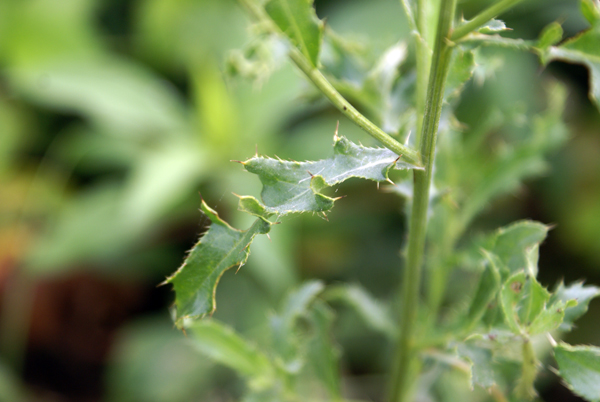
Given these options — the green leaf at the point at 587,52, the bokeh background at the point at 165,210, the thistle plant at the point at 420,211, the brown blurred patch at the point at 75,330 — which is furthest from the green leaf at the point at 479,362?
the brown blurred patch at the point at 75,330

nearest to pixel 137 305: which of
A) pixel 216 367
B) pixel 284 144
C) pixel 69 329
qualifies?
pixel 69 329

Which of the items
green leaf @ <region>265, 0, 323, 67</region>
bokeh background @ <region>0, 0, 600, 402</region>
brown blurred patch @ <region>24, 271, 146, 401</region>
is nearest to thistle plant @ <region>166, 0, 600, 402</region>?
green leaf @ <region>265, 0, 323, 67</region>

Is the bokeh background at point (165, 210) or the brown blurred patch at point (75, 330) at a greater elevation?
the bokeh background at point (165, 210)

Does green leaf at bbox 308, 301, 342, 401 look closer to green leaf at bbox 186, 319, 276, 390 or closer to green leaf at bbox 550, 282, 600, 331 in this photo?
green leaf at bbox 186, 319, 276, 390

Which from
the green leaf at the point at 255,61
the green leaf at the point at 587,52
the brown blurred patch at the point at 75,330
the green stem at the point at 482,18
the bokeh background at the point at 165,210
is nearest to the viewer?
the green stem at the point at 482,18

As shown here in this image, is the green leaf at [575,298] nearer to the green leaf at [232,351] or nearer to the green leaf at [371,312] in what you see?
the green leaf at [371,312]

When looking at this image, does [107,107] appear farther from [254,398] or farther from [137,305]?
[254,398]
